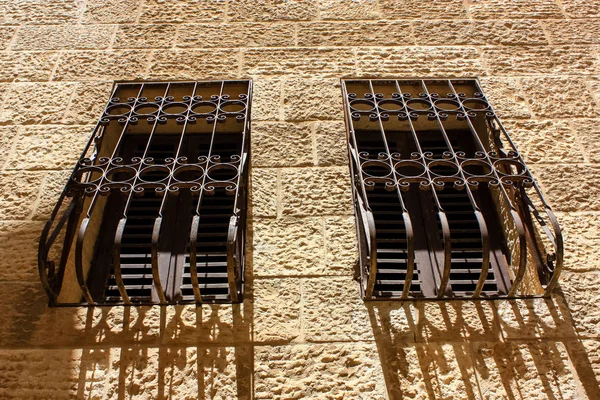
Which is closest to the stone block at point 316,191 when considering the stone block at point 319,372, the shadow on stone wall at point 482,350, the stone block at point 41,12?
the shadow on stone wall at point 482,350

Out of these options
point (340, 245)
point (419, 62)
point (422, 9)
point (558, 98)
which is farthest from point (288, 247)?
point (422, 9)

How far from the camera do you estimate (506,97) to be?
3.44 meters

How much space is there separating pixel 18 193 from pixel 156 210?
28.4 inches

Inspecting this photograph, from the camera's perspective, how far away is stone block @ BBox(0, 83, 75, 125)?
3.34m

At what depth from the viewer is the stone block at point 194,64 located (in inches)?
143

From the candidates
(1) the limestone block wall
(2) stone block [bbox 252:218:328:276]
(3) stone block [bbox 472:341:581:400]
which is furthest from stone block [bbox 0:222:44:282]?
(3) stone block [bbox 472:341:581:400]

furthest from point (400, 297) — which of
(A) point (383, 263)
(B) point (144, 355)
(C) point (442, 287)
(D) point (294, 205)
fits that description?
(B) point (144, 355)

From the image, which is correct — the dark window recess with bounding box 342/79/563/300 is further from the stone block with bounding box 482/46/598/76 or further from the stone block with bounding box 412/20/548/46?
the stone block with bounding box 412/20/548/46

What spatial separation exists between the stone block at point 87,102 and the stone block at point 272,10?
1.13m

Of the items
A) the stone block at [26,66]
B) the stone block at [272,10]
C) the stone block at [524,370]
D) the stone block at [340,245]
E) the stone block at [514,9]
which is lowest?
the stone block at [524,370]

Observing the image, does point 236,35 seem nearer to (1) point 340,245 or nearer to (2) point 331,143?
(2) point 331,143

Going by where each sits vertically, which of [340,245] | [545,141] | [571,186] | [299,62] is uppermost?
[299,62]

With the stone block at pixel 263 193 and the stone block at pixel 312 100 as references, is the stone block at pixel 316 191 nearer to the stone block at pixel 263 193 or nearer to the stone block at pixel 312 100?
the stone block at pixel 263 193

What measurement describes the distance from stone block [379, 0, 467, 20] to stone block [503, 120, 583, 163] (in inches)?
47.7
